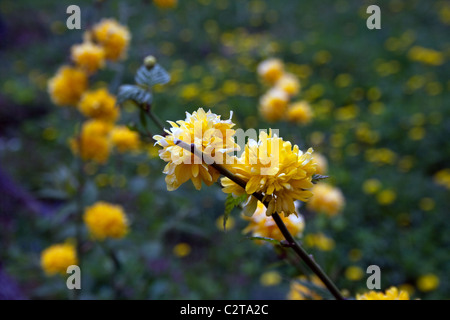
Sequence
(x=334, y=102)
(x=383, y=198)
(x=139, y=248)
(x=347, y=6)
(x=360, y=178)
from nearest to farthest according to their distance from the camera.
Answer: (x=139, y=248) < (x=383, y=198) < (x=360, y=178) < (x=334, y=102) < (x=347, y=6)

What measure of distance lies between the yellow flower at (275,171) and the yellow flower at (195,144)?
4cm

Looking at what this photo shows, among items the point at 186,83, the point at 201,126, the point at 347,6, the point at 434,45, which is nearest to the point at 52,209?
the point at 186,83

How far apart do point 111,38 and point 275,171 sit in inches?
47.5

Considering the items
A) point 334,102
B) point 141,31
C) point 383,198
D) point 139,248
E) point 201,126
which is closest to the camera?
point 201,126

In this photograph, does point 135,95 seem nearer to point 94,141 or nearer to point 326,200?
point 94,141

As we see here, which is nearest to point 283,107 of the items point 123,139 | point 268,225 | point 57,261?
point 123,139

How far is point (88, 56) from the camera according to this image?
1.57 m

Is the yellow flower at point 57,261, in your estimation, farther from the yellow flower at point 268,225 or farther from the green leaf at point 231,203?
the green leaf at point 231,203

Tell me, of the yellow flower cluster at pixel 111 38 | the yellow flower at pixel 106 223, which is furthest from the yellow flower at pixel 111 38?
the yellow flower at pixel 106 223

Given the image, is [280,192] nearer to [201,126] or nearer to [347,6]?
[201,126]

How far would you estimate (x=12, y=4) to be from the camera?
525cm

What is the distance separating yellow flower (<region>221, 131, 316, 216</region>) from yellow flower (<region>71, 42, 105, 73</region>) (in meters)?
1.11

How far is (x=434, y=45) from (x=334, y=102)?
1.49 metres

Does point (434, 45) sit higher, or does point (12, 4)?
point (12, 4)
